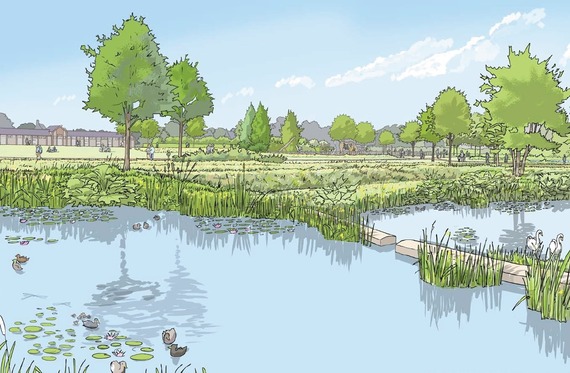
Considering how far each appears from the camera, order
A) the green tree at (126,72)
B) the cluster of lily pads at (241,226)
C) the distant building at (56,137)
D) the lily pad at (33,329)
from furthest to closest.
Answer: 1. the distant building at (56,137)
2. the green tree at (126,72)
3. the cluster of lily pads at (241,226)
4. the lily pad at (33,329)

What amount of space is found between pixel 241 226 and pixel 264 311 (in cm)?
→ 805

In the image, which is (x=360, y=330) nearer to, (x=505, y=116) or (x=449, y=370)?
(x=449, y=370)

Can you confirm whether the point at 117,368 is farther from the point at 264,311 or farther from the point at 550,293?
the point at 550,293

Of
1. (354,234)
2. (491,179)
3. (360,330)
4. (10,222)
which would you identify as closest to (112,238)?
(10,222)

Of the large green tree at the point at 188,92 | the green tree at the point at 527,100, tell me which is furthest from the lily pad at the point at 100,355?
the large green tree at the point at 188,92

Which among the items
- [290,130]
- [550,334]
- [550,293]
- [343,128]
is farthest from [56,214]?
[343,128]

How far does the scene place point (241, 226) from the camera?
54.8ft

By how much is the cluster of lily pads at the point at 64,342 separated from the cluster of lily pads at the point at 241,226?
7993 mm

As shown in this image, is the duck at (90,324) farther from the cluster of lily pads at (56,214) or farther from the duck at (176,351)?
the cluster of lily pads at (56,214)

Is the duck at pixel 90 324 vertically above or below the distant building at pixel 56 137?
below

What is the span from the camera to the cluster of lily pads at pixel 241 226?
15.9 meters

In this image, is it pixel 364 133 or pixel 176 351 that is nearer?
pixel 176 351

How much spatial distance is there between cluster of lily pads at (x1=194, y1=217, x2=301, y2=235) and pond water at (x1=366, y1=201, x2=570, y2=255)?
2.95 meters

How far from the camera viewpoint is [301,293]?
9.83 meters
